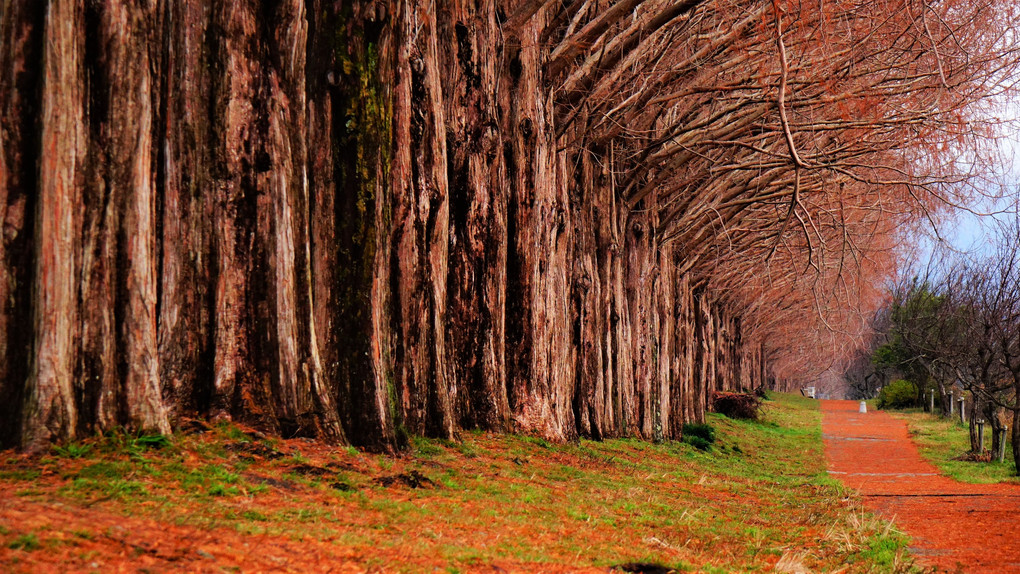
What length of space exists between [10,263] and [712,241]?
22.8 meters

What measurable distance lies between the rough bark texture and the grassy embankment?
0.46 meters

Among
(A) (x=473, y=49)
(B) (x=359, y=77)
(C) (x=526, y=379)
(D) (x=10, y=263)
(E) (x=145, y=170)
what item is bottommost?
(C) (x=526, y=379)

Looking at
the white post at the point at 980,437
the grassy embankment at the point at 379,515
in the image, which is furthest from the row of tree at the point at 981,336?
the grassy embankment at the point at 379,515

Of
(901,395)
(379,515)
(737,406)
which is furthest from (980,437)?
(901,395)

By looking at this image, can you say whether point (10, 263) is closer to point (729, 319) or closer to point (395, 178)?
point (395, 178)

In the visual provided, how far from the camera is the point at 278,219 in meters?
7.99

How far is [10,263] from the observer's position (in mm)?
6418

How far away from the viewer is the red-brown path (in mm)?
8664

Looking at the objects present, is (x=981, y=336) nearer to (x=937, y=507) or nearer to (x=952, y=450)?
(x=952, y=450)

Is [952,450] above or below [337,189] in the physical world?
below

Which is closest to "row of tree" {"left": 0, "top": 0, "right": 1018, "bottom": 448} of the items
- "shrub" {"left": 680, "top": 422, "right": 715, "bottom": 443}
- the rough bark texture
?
the rough bark texture

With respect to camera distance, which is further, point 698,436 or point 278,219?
point 698,436

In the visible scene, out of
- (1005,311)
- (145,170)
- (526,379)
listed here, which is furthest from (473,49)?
(1005,311)

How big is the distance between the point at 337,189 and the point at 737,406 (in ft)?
90.8
